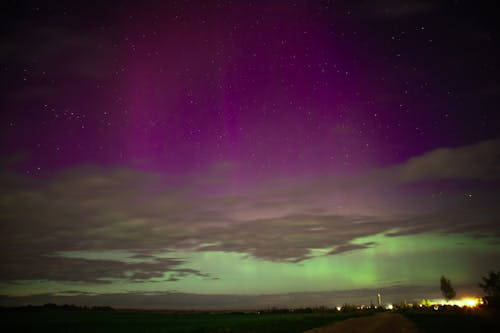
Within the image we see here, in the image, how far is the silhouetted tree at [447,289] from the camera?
19152 cm

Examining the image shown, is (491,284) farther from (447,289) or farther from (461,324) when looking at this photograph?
(461,324)

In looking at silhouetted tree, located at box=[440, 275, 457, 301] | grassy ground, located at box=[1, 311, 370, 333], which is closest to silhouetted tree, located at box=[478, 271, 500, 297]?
silhouetted tree, located at box=[440, 275, 457, 301]

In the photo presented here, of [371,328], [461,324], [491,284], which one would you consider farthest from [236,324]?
[491,284]

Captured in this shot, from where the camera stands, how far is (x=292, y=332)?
43250 millimetres

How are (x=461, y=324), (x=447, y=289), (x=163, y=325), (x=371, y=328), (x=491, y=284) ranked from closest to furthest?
(x=371, y=328)
(x=461, y=324)
(x=163, y=325)
(x=491, y=284)
(x=447, y=289)

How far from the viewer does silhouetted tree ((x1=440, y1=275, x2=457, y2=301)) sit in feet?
Answer: 628

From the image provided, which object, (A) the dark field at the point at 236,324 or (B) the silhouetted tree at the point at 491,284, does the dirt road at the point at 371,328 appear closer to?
(A) the dark field at the point at 236,324

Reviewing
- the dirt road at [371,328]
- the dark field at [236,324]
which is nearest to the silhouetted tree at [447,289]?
the dark field at [236,324]

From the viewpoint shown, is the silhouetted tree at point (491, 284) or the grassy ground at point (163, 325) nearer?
the grassy ground at point (163, 325)

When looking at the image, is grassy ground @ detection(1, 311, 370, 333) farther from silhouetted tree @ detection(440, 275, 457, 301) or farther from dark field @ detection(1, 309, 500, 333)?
silhouetted tree @ detection(440, 275, 457, 301)

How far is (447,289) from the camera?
635 ft

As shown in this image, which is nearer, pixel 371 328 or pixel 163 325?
pixel 371 328

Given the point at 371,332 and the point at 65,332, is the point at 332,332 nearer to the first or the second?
the point at 371,332

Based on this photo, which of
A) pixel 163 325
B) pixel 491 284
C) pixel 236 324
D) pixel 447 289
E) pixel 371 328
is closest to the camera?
pixel 371 328
